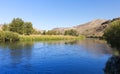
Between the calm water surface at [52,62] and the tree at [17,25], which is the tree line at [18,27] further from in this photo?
the calm water surface at [52,62]

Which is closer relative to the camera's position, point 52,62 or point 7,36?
point 52,62

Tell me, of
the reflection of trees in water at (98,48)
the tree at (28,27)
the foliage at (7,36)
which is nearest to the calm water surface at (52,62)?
the reflection of trees in water at (98,48)

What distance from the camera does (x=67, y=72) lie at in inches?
850

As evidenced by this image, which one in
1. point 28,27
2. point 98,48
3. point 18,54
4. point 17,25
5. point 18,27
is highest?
point 17,25

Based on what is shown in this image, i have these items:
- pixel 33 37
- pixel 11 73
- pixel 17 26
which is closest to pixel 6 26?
pixel 17 26

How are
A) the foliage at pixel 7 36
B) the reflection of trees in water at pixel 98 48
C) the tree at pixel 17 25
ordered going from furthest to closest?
the tree at pixel 17 25 < the foliage at pixel 7 36 < the reflection of trees in water at pixel 98 48

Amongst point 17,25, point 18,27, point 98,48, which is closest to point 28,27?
point 18,27

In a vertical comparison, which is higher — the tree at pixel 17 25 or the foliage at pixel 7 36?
the tree at pixel 17 25

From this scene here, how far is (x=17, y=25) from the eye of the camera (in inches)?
4173

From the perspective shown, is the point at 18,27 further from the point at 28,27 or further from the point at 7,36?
the point at 7,36

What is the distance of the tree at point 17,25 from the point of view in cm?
10606

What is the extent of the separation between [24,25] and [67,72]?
92.1 metres

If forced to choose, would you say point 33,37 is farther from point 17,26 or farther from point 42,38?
point 17,26

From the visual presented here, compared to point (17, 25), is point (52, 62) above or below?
below
